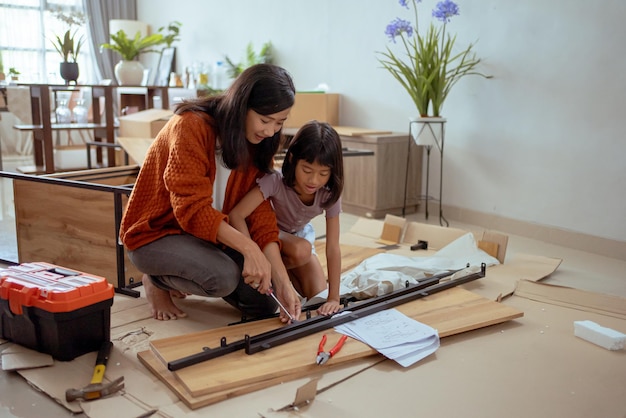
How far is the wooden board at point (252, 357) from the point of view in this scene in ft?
4.89

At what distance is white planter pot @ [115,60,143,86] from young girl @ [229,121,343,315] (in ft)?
11.5

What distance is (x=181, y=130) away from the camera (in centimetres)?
180

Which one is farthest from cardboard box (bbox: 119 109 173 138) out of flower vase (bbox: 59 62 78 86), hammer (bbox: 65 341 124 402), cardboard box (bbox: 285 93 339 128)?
hammer (bbox: 65 341 124 402)

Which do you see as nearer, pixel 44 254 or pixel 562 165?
pixel 44 254

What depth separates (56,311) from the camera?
5.30ft

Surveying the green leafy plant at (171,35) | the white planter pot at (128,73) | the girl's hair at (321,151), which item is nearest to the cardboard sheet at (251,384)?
the girl's hair at (321,151)

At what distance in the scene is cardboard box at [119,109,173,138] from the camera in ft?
13.4

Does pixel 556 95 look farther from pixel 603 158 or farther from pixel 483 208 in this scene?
pixel 483 208

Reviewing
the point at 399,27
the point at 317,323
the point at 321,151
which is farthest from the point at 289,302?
the point at 399,27

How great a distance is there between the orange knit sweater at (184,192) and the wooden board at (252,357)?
11.4 inches

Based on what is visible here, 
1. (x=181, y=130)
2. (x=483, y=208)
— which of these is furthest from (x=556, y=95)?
(x=181, y=130)

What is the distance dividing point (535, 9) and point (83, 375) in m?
2.94

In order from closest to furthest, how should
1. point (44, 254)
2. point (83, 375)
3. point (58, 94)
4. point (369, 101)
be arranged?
point (83, 375) < point (44, 254) < point (369, 101) < point (58, 94)

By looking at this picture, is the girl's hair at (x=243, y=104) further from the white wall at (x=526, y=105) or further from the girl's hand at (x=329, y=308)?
the white wall at (x=526, y=105)
